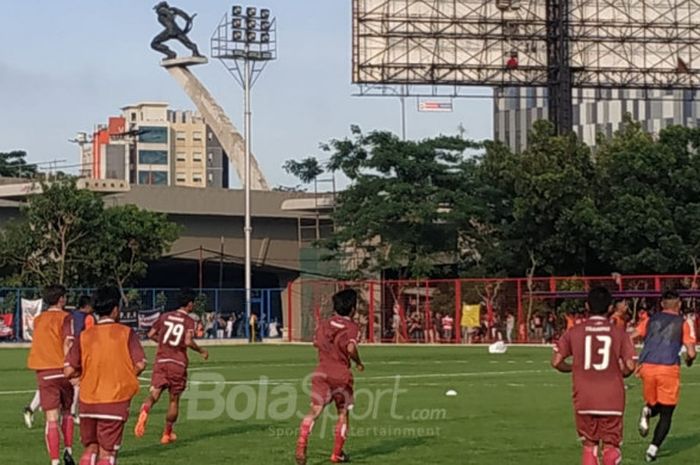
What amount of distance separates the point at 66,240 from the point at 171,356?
50659mm

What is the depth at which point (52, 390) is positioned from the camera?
50.6 ft

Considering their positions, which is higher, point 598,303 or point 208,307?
point 598,303

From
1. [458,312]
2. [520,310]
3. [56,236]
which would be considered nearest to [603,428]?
[520,310]

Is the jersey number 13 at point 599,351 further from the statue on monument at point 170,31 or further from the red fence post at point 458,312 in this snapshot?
the statue on monument at point 170,31

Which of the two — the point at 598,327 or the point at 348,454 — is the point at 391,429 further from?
the point at 598,327

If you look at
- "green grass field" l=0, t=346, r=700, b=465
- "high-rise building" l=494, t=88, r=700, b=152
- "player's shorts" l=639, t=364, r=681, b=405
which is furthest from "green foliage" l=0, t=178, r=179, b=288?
"high-rise building" l=494, t=88, r=700, b=152

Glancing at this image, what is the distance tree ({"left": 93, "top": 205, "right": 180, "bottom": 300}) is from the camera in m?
67.8

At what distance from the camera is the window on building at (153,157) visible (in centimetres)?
18625

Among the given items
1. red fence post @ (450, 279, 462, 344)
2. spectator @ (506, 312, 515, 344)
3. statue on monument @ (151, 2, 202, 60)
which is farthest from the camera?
statue on monument @ (151, 2, 202, 60)

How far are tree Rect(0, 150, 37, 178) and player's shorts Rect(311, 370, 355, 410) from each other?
81.0 metres

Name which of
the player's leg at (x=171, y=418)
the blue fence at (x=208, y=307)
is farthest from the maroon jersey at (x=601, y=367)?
the blue fence at (x=208, y=307)

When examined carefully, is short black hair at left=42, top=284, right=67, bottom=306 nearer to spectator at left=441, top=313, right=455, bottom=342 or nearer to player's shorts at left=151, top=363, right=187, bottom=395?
player's shorts at left=151, top=363, right=187, bottom=395

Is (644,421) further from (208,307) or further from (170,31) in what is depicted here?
(170,31)

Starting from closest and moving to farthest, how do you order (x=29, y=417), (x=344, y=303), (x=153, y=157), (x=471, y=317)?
(x=344, y=303) → (x=29, y=417) → (x=471, y=317) → (x=153, y=157)
